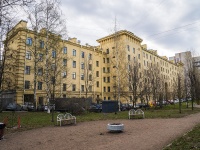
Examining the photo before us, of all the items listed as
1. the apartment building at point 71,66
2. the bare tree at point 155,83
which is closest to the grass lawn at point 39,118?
the apartment building at point 71,66

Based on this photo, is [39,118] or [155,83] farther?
[155,83]

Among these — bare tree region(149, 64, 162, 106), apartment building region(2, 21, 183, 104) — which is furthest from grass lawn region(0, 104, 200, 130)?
bare tree region(149, 64, 162, 106)

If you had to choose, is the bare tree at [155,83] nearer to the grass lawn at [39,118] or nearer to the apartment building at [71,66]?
the apartment building at [71,66]

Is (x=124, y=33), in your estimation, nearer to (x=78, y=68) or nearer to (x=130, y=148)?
(x=78, y=68)

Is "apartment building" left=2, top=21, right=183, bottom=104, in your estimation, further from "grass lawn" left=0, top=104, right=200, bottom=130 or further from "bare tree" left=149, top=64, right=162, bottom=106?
"grass lawn" left=0, top=104, right=200, bottom=130

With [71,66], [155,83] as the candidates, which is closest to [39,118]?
[155,83]

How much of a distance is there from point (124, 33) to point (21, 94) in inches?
1291

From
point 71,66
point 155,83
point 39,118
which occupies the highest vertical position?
point 71,66

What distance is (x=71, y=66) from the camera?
47594mm

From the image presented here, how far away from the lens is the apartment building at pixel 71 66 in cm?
2878

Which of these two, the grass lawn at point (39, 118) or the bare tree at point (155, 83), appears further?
the bare tree at point (155, 83)

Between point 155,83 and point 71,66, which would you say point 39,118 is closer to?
point 155,83

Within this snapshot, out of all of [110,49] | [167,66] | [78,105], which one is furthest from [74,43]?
[167,66]

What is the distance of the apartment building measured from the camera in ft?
94.4
